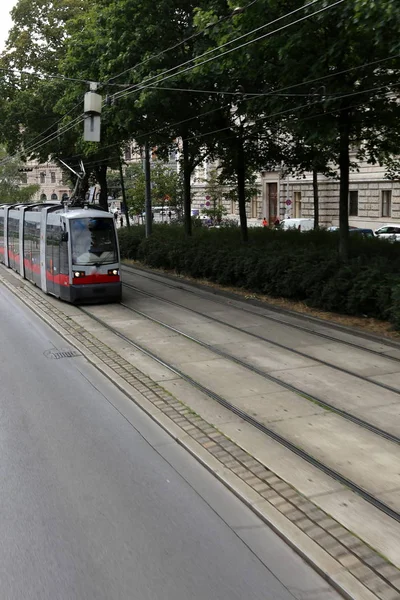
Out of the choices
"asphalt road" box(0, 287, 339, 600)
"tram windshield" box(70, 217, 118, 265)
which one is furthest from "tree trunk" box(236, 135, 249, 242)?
"asphalt road" box(0, 287, 339, 600)

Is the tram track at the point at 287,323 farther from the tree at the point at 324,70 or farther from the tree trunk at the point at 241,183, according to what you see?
the tree trunk at the point at 241,183

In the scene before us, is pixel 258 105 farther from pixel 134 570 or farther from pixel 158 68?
pixel 134 570

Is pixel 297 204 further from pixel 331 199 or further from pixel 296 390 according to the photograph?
pixel 296 390

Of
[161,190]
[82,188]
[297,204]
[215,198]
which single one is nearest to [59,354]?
[82,188]

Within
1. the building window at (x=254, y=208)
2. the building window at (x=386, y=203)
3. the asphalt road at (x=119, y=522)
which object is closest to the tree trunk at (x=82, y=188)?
the asphalt road at (x=119, y=522)

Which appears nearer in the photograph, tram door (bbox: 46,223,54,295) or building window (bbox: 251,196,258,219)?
tram door (bbox: 46,223,54,295)

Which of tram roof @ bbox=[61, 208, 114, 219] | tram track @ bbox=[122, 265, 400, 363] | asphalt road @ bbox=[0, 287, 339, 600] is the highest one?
tram roof @ bbox=[61, 208, 114, 219]

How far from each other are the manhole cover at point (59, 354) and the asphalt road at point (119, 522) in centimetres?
316

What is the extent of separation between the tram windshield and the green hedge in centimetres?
393

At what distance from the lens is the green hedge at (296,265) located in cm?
1429

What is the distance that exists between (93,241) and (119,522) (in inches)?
512

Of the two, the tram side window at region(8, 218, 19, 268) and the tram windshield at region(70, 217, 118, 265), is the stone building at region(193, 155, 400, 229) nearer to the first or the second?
the tram side window at region(8, 218, 19, 268)

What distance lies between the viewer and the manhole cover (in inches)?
467

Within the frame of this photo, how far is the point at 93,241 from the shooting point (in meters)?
17.8
